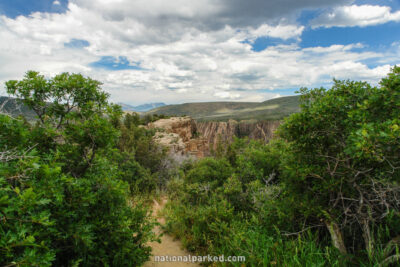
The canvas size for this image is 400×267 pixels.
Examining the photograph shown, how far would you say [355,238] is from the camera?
Result: 12.3 feet

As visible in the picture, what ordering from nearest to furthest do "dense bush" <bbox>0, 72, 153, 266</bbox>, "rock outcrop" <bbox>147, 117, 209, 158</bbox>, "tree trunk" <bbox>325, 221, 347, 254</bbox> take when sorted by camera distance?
"dense bush" <bbox>0, 72, 153, 266</bbox>
"tree trunk" <bbox>325, 221, 347, 254</bbox>
"rock outcrop" <bbox>147, 117, 209, 158</bbox>

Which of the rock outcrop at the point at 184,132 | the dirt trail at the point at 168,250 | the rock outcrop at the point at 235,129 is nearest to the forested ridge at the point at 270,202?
the dirt trail at the point at 168,250

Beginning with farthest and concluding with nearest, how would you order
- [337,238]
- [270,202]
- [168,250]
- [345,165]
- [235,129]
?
[235,129]
[168,250]
[270,202]
[337,238]
[345,165]

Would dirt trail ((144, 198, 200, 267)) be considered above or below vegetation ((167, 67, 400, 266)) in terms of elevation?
below

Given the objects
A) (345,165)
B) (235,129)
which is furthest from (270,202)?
(235,129)

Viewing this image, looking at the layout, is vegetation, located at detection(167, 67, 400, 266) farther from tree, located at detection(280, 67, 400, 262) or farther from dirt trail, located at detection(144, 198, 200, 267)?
dirt trail, located at detection(144, 198, 200, 267)

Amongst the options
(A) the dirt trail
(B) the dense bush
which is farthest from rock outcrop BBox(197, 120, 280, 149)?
(B) the dense bush

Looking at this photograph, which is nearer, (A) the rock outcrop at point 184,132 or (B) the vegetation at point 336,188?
(B) the vegetation at point 336,188

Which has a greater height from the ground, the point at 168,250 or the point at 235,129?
the point at 168,250

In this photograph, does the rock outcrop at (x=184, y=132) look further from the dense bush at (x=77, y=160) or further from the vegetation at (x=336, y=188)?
the dense bush at (x=77, y=160)

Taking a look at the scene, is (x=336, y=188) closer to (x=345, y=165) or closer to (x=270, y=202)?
(x=345, y=165)

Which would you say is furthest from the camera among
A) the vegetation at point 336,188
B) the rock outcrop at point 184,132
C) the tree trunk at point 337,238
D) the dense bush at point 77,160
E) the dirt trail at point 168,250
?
the rock outcrop at point 184,132

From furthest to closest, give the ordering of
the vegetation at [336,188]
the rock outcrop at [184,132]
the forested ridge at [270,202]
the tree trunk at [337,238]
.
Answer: the rock outcrop at [184,132], the tree trunk at [337,238], the vegetation at [336,188], the forested ridge at [270,202]

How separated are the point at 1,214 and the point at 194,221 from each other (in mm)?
4889
